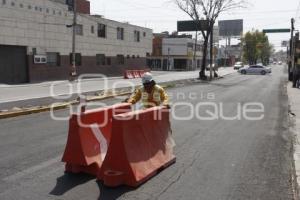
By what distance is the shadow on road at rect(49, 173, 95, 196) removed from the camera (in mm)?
6262

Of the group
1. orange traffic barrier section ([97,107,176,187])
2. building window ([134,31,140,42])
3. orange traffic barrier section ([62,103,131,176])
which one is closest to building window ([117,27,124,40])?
building window ([134,31,140,42])

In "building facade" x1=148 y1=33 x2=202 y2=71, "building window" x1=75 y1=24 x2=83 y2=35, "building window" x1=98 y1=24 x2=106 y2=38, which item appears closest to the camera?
"building window" x1=75 y1=24 x2=83 y2=35

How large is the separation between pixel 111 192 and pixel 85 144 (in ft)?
3.90

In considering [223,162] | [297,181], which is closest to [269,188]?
[297,181]

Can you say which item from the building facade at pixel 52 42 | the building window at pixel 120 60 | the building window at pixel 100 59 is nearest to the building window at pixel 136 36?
the building facade at pixel 52 42

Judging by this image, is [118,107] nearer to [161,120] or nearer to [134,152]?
[161,120]

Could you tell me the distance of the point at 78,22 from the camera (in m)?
46.0

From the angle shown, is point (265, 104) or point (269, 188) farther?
point (265, 104)

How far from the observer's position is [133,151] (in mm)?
6719

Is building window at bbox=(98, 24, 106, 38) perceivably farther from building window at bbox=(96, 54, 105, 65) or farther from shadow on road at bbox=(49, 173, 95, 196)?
shadow on road at bbox=(49, 173, 95, 196)

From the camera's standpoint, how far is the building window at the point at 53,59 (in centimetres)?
3992

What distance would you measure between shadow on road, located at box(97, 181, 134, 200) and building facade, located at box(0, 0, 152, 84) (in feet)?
95.6

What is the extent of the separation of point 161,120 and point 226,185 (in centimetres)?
189

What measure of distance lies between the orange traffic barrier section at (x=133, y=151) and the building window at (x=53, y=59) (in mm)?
33654
